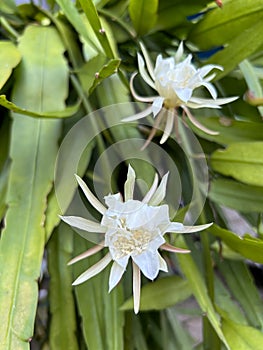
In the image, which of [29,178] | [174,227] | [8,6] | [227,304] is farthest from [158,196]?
[8,6]

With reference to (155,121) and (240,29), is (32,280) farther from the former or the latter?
(240,29)

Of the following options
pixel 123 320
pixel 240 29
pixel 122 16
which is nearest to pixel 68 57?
pixel 122 16

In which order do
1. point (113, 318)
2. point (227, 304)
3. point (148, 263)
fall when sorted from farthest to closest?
point (227, 304) < point (113, 318) < point (148, 263)

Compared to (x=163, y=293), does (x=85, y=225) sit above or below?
above

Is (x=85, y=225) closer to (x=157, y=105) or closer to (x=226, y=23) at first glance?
(x=157, y=105)

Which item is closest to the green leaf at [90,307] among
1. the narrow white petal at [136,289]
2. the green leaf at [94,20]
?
the narrow white petal at [136,289]

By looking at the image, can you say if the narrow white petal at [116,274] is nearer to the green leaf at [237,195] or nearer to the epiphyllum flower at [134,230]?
the epiphyllum flower at [134,230]
